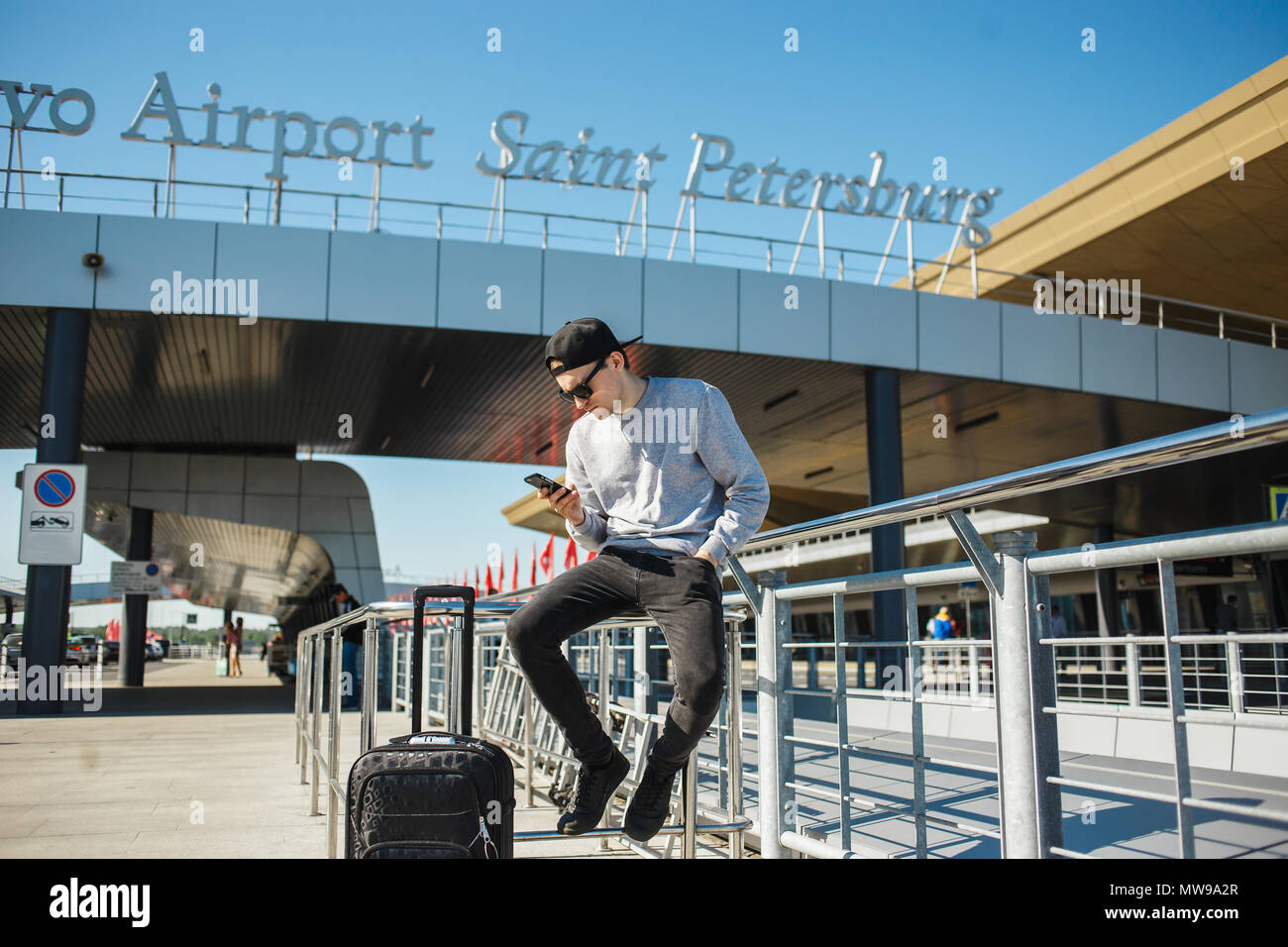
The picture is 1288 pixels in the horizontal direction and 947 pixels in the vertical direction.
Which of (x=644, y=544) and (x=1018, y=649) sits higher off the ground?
(x=644, y=544)

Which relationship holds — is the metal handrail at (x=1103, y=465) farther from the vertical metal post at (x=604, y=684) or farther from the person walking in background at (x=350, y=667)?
the person walking in background at (x=350, y=667)

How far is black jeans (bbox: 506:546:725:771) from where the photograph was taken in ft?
9.08

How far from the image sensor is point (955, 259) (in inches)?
1093

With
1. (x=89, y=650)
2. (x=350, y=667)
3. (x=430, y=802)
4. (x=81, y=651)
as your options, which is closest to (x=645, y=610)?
(x=430, y=802)

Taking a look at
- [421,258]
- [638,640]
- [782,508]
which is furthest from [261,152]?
[782,508]

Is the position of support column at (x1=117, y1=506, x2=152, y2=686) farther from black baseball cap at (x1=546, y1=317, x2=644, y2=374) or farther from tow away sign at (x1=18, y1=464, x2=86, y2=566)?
black baseball cap at (x1=546, y1=317, x2=644, y2=374)

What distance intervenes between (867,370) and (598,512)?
545 inches

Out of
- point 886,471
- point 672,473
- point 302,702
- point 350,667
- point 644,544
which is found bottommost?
point 350,667

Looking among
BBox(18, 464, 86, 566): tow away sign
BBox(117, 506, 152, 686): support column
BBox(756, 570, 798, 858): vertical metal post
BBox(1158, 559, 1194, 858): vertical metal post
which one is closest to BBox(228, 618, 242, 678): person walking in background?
BBox(117, 506, 152, 686): support column

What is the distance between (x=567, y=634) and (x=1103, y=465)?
150cm

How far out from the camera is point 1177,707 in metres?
2.08

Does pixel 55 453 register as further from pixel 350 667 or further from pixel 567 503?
pixel 567 503

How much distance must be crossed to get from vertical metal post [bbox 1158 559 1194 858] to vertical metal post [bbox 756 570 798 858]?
71.8 inches
